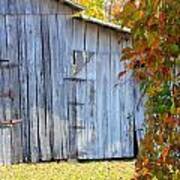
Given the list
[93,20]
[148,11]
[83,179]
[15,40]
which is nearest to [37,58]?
[15,40]

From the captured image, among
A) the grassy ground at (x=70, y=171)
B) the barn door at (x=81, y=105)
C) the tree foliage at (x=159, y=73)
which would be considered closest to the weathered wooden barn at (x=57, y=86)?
the barn door at (x=81, y=105)

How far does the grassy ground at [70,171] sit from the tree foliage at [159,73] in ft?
30.0

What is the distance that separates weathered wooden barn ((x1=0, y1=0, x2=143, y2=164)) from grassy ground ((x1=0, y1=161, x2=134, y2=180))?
0.50 m

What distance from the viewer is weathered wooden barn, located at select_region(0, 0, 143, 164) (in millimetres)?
13594

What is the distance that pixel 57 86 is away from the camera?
45.2 feet

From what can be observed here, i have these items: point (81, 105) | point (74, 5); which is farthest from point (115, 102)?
point (74, 5)

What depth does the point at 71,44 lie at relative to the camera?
45.5 feet

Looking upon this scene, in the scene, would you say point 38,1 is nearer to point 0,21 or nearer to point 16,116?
point 0,21

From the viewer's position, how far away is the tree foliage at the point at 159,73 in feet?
7.21

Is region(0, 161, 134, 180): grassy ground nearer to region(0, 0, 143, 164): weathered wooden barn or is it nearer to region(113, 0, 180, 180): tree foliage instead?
region(0, 0, 143, 164): weathered wooden barn

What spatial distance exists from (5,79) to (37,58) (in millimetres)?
804

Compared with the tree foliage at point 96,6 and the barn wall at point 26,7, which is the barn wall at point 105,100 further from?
the tree foliage at point 96,6

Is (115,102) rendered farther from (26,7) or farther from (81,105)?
(26,7)

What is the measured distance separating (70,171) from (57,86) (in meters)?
2.15
